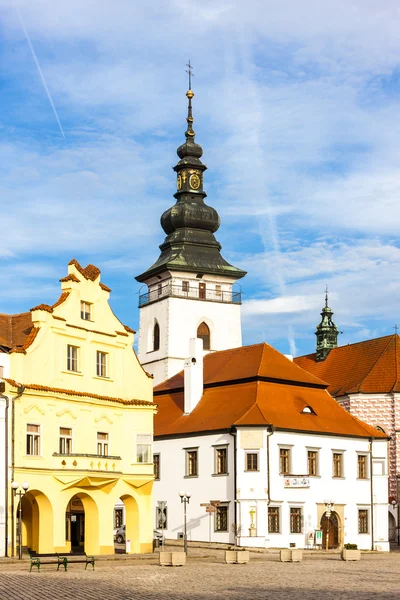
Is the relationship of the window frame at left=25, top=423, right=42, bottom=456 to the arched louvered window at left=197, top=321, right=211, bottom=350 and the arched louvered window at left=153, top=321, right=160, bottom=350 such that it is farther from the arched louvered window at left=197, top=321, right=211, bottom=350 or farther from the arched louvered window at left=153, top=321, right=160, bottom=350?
the arched louvered window at left=197, top=321, right=211, bottom=350

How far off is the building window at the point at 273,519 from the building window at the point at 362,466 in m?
7.48

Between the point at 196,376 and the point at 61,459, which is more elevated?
the point at 196,376

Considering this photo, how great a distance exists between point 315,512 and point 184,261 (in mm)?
39314

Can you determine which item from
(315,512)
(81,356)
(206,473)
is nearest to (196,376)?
(206,473)

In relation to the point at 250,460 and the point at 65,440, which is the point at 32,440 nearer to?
the point at 65,440

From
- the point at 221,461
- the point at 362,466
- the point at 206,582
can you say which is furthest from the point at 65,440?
the point at 362,466

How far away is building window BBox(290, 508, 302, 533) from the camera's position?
57.8 metres

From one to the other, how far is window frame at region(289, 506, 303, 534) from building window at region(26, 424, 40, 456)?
57.4 feet

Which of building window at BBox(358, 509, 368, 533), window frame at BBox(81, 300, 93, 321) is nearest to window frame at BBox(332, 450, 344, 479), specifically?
building window at BBox(358, 509, 368, 533)

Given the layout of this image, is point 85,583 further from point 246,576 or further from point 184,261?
point 184,261

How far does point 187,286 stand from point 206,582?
64.8m

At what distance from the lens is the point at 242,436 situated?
57.7 metres

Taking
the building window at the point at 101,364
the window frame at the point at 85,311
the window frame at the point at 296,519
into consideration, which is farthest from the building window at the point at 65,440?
the window frame at the point at 296,519

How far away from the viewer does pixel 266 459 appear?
57375 millimetres
